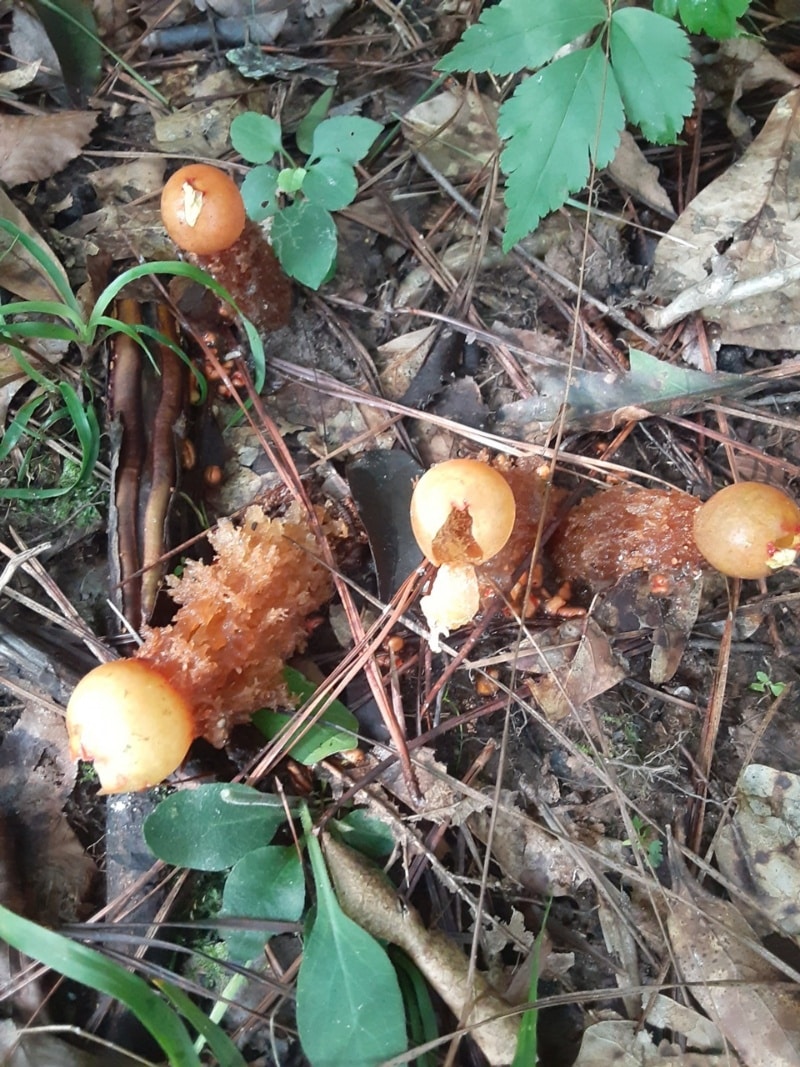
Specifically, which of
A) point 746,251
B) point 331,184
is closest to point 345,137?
point 331,184

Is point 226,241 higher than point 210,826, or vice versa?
point 226,241

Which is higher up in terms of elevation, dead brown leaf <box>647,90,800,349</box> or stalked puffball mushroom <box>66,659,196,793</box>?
dead brown leaf <box>647,90,800,349</box>

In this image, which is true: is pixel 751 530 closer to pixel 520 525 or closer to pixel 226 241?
pixel 520 525

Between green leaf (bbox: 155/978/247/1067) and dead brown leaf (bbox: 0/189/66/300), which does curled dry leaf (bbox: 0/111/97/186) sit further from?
green leaf (bbox: 155/978/247/1067)

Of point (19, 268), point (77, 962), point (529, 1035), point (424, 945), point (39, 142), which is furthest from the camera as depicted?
point (39, 142)

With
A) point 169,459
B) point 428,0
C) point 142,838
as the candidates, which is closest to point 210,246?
point 169,459

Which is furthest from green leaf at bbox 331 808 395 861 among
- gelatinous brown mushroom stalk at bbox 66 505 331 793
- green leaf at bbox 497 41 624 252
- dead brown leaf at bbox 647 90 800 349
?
dead brown leaf at bbox 647 90 800 349

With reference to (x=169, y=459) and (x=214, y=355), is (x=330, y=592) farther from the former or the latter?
(x=214, y=355)
